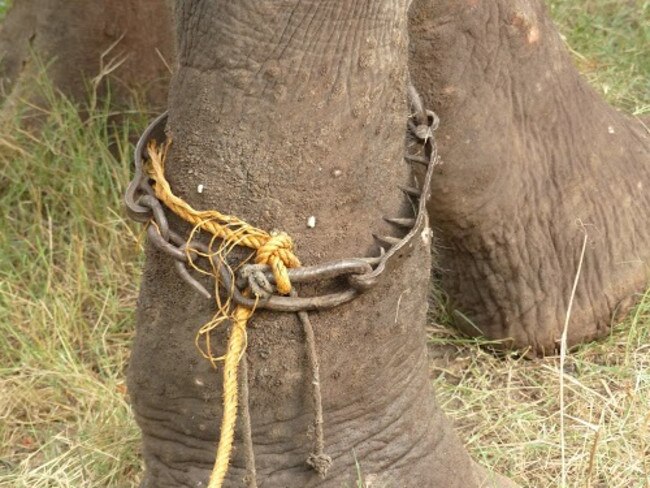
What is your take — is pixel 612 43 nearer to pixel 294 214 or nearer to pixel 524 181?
pixel 524 181

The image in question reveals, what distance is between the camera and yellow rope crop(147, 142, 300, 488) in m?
1.41

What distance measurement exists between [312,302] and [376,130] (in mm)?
217

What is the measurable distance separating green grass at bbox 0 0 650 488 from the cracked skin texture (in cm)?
32

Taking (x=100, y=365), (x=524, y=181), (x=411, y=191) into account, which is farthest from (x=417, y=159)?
(x=100, y=365)

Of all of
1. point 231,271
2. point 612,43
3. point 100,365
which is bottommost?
point 100,365

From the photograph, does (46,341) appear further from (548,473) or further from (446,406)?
(548,473)

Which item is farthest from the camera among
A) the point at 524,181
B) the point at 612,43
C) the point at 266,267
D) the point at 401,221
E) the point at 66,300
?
the point at 612,43

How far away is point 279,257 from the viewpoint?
1412 mm

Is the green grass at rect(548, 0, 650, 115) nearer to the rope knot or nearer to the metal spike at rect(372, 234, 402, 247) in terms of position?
the metal spike at rect(372, 234, 402, 247)

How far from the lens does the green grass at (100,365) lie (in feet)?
6.23

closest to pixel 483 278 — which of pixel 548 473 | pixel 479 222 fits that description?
pixel 479 222

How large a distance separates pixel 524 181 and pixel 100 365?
775 mm

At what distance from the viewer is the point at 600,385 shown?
2100mm

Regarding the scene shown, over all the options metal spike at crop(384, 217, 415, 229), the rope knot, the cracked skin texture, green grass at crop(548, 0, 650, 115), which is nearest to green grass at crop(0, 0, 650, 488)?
green grass at crop(548, 0, 650, 115)
